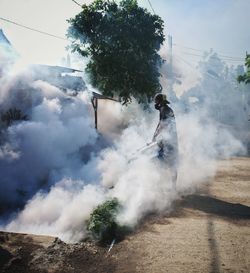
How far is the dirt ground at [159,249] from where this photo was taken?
3930 mm

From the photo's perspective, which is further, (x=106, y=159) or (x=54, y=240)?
(x=106, y=159)

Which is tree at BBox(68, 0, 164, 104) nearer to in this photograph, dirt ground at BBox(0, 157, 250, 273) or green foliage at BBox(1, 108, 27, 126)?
green foliage at BBox(1, 108, 27, 126)

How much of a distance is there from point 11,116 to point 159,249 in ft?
22.9

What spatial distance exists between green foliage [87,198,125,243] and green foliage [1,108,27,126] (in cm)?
532

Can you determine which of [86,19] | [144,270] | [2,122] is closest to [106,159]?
[2,122]

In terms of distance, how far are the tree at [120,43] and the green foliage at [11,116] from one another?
9.87m

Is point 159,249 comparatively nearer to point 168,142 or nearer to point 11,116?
point 168,142

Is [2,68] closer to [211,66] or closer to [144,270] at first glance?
[144,270]

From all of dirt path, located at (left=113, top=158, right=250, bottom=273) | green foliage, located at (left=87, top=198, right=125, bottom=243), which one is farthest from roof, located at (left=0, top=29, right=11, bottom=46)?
green foliage, located at (left=87, top=198, right=125, bottom=243)

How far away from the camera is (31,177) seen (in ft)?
26.2

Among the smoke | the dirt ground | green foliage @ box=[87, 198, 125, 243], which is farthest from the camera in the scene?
the smoke

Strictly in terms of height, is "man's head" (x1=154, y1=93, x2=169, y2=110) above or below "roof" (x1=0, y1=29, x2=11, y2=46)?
below

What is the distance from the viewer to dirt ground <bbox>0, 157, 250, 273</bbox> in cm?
393

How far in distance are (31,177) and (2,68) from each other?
442cm
